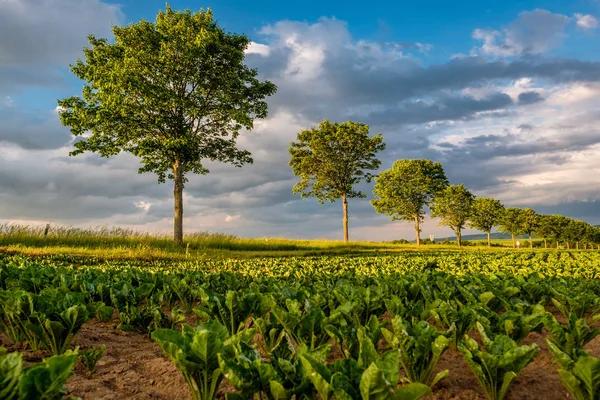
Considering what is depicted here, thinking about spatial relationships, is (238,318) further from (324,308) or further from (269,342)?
(324,308)

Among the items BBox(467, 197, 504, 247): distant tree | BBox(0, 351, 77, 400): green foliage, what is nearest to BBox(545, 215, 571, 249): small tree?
BBox(467, 197, 504, 247): distant tree

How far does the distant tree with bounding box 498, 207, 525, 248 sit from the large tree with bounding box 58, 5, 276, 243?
62.9 metres

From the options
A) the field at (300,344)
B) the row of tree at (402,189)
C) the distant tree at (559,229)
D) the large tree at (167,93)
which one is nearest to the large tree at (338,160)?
the row of tree at (402,189)

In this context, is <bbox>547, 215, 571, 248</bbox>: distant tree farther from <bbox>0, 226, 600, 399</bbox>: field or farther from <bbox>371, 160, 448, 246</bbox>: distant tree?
<bbox>0, 226, 600, 399</bbox>: field

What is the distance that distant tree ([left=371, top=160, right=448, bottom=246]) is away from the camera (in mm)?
56938

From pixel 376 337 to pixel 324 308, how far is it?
154 centimetres

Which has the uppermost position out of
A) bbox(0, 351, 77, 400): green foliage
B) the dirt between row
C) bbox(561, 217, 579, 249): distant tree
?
bbox(561, 217, 579, 249): distant tree

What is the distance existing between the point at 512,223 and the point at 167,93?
234ft

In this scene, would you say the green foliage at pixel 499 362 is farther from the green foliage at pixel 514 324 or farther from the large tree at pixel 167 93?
the large tree at pixel 167 93

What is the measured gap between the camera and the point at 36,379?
1.74m

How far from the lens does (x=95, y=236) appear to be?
1006 inches

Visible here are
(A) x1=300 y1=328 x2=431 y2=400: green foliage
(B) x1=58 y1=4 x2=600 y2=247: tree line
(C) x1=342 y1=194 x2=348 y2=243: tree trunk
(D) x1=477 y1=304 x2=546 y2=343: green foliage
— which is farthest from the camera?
(C) x1=342 y1=194 x2=348 y2=243: tree trunk

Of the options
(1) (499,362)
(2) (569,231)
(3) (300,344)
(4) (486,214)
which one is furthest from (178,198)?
(2) (569,231)

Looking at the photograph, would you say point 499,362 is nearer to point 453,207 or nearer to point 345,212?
point 345,212
